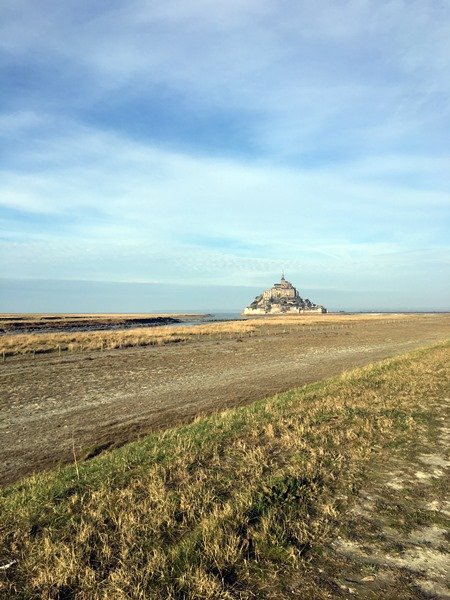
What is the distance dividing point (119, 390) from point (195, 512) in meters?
16.5

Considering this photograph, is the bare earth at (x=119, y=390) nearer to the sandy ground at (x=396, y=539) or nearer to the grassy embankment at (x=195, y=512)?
the grassy embankment at (x=195, y=512)

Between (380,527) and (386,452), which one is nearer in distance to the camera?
(380,527)

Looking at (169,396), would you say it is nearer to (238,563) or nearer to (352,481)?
(352,481)

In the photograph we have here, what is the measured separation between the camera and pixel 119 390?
21.8 m

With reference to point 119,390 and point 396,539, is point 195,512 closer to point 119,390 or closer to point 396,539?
point 396,539

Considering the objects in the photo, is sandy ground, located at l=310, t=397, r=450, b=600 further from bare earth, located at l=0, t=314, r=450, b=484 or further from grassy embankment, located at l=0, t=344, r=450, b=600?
bare earth, located at l=0, t=314, r=450, b=484

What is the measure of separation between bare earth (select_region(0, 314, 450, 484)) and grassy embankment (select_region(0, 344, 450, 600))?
10.5ft

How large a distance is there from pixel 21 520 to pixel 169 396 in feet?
45.2

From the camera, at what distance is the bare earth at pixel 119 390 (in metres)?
13.1

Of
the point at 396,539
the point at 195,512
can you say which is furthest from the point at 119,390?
the point at 396,539

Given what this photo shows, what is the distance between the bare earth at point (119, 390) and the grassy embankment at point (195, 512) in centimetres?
321

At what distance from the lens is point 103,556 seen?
5.17m

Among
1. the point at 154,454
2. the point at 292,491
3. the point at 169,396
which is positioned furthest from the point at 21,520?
the point at 169,396

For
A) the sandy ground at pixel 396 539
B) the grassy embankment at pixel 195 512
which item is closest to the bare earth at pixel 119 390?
the grassy embankment at pixel 195 512
